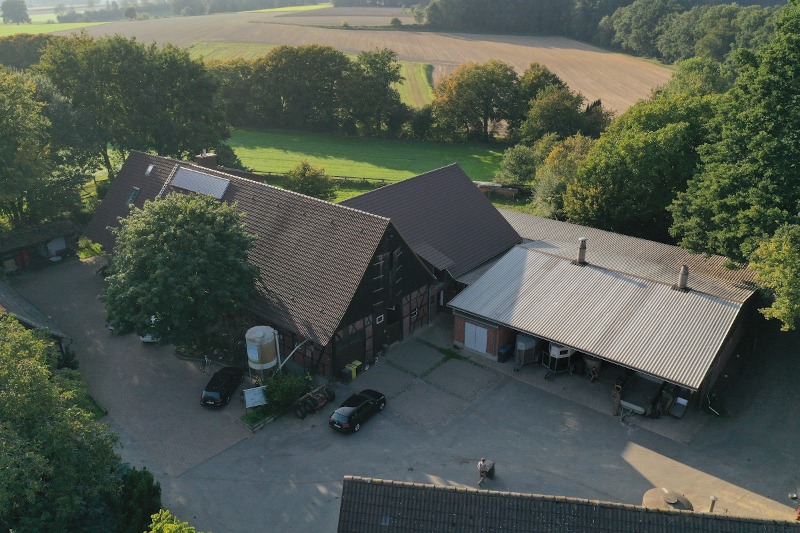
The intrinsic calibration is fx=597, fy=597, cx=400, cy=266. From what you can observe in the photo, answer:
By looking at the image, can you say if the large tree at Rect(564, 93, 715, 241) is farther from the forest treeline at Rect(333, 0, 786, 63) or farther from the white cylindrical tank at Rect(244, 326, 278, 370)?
the forest treeline at Rect(333, 0, 786, 63)

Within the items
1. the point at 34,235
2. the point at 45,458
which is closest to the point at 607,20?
the point at 34,235

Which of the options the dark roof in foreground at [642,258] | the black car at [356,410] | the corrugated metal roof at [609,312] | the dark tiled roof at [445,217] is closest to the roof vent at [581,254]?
the corrugated metal roof at [609,312]

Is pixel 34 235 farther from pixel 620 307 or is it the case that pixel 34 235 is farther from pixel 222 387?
pixel 620 307

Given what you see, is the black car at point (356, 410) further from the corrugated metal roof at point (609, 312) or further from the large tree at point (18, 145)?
the large tree at point (18, 145)

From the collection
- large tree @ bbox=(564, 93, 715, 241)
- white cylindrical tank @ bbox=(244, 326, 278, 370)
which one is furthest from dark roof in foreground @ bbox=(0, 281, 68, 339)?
large tree @ bbox=(564, 93, 715, 241)

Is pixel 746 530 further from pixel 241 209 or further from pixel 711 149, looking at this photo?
pixel 241 209
